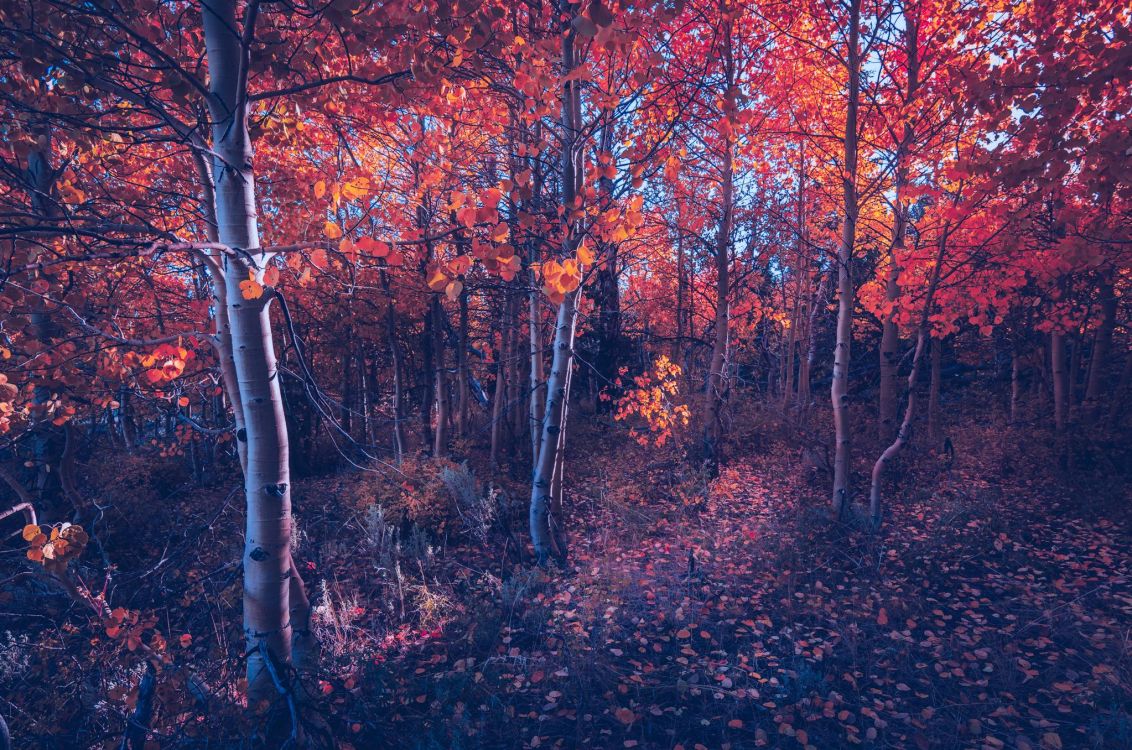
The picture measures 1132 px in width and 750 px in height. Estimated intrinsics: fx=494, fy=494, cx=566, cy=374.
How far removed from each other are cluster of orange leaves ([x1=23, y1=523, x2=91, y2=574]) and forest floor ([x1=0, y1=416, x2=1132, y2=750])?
1.10 meters

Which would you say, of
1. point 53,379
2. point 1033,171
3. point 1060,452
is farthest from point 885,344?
point 53,379

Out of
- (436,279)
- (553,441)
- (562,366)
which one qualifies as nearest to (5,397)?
(436,279)

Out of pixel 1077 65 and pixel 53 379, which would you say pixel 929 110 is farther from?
pixel 53 379

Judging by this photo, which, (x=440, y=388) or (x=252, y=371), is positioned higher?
(x=252, y=371)

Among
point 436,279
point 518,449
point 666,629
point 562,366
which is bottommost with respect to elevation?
point 666,629

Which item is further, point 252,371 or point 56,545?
point 252,371

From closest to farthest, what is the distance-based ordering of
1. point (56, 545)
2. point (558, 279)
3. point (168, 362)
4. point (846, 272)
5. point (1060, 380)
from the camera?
point (56, 545)
point (558, 279)
point (168, 362)
point (846, 272)
point (1060, 380)

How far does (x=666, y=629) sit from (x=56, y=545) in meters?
4.45

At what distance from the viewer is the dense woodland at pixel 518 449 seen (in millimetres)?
2982

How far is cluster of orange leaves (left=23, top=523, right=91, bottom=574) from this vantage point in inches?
86.7

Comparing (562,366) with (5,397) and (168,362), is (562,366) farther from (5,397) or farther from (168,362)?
(5,397)

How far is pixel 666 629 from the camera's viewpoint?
4738mm

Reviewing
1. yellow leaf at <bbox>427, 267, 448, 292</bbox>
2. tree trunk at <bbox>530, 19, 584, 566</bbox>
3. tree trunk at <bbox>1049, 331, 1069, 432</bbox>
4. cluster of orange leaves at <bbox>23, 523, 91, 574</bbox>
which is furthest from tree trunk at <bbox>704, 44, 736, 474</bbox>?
cluster of orange leaves at <bbox>23, 523, 91, 574</bbox>

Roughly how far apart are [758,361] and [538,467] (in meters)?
19.8
